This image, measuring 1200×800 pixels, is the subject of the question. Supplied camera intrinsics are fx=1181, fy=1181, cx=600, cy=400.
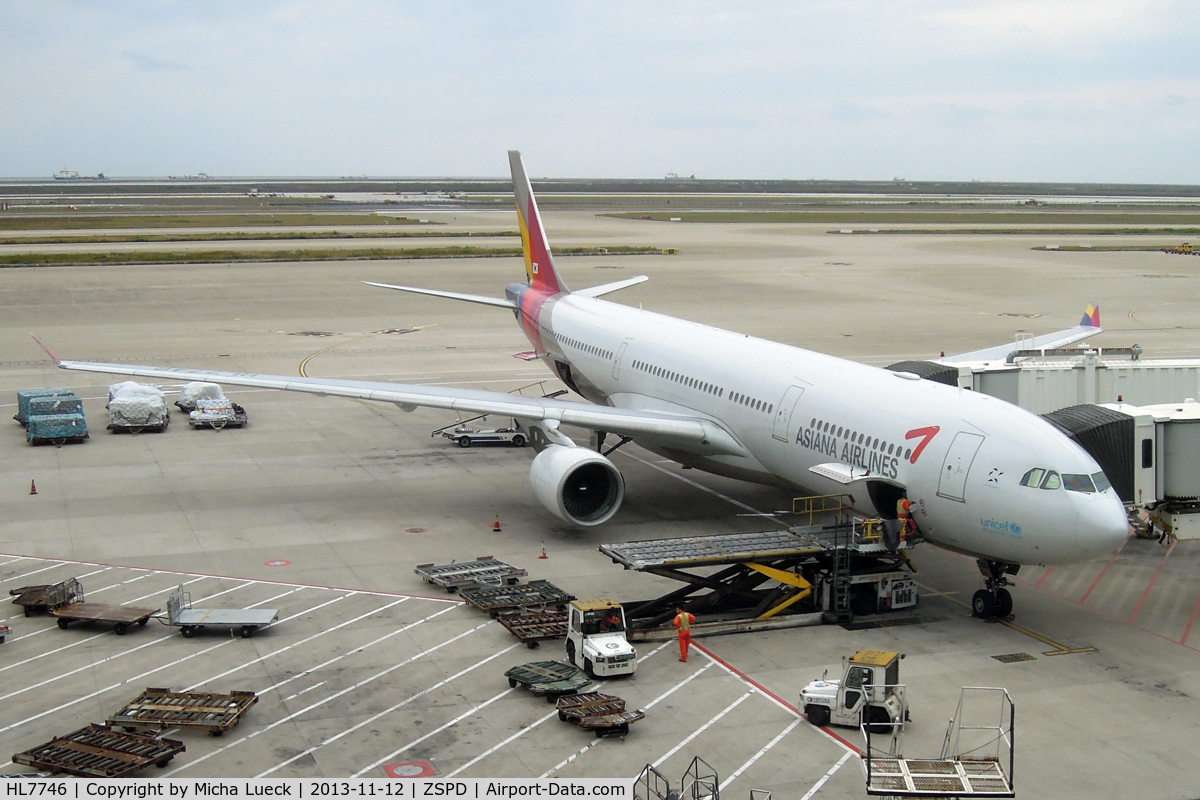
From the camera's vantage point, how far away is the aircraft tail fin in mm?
44250

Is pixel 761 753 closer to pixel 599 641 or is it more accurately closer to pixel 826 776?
pixel 826 776

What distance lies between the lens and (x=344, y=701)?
63.3ft

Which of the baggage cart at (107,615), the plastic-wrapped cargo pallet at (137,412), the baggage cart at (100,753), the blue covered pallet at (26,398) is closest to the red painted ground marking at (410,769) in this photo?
the baggage cart at (100,753)

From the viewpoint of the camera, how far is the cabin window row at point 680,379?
100 feet

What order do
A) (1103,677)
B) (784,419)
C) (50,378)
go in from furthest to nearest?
1. (50,378)
2. (784,419)
3. (1103,677)

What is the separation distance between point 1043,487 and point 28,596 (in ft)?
64.3

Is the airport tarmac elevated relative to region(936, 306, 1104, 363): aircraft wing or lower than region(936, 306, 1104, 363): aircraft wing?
lower

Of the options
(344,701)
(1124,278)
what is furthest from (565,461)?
(1124,278)

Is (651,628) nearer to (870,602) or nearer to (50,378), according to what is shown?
(870,602)

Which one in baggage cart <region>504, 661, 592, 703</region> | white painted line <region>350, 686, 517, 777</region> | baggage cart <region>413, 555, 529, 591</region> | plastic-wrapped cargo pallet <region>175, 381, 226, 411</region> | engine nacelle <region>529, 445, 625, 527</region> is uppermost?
plastic-wrapped cargo pallet <region>175, 381, 226, 411</region>

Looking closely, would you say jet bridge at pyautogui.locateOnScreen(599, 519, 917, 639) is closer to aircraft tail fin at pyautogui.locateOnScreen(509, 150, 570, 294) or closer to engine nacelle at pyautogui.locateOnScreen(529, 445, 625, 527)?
engine nacelle at pyautogui.locateOnScreen(529, 445, 625, 527)

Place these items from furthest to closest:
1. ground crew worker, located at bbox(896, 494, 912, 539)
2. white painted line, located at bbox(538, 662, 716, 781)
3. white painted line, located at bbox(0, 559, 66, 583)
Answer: white painted line, located at bbox(0, 559, 66, 583)
ground crew worker, located at bbox(896, 494, 912, 539)
white painted line, located at bbox(538, 662, 716, 781)

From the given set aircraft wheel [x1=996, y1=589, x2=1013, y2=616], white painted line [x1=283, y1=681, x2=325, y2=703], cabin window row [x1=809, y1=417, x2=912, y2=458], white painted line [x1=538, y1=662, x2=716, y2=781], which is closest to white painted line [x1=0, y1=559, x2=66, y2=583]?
white painted line [x1=283, y1=681, x2=325, y2=703]

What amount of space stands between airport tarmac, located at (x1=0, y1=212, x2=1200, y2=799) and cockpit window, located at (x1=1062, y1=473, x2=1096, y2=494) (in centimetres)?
308
